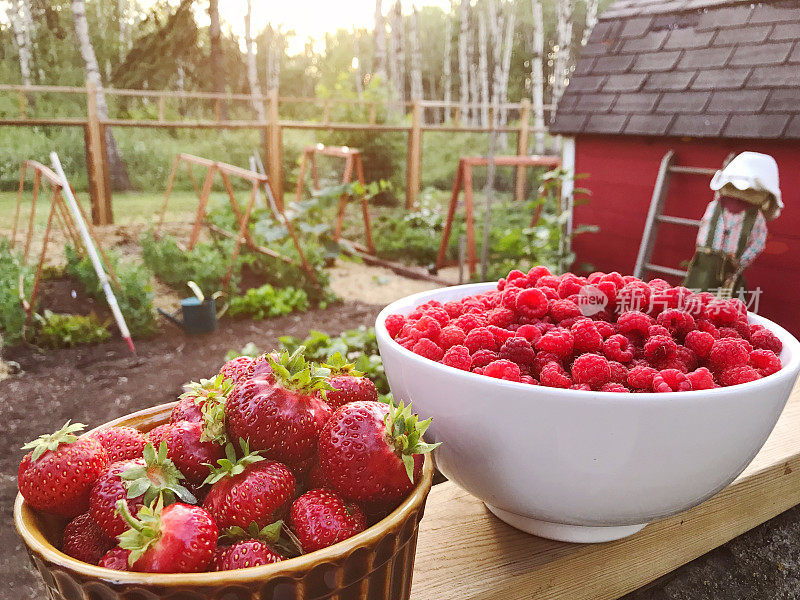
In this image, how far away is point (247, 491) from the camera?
1.60ft

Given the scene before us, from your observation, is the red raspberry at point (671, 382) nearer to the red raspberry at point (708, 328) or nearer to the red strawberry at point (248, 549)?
the red raspberry at point (708, 328)

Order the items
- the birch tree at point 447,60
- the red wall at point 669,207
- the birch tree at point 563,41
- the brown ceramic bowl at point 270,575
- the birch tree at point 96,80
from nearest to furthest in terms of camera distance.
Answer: the brown ceramic bowl at point 270,575 → the red wall at point 669,207 → the birch tree at point 96,80 → the birch tree at point 563,41 → the birch tree at point 447,60

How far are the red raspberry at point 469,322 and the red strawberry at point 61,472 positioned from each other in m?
0.39

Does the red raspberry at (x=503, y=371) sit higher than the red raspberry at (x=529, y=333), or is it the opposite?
the red raspberry at (x=529, y=333)

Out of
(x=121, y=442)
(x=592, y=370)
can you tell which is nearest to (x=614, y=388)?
(x=592, y=370)

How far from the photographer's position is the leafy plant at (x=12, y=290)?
2771 millimetres

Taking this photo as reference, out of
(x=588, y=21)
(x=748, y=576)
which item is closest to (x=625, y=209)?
(x=748, y=576)

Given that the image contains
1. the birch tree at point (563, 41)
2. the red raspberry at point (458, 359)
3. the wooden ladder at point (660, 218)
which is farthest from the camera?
the birch tree at point (563, 41)

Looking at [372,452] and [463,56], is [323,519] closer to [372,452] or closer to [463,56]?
[372,452]

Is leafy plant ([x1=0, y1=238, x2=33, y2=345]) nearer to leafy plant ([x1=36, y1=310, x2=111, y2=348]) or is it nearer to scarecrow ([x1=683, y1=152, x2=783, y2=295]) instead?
leafy plant ([x1=36, y1=310, x2=111, y2=348])

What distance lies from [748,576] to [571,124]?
7.52ft

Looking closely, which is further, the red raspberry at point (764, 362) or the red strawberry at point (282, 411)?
the red raspberry at point (764, 362)

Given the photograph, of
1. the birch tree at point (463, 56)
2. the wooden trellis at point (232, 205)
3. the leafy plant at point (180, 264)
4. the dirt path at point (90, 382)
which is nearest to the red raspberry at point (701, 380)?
the dirt path at point (90, 382)

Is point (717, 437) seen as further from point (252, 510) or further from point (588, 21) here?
point (588, 21)
